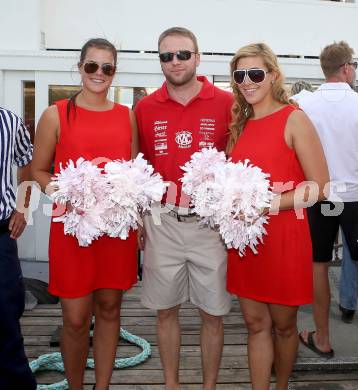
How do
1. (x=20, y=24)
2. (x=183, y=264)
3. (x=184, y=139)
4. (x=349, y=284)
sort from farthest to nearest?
(x=20, y=24)
(x=349, y=284)
(x=183, y=264)
(x=184, y=139)

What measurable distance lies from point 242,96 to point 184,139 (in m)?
0.41

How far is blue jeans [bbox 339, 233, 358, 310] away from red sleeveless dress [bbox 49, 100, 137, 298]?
7.87 ft

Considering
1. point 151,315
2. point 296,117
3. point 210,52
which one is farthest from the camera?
point 210,52

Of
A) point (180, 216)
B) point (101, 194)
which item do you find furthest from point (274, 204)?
point (101, 194)

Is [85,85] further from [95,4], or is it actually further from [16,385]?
[95,4]

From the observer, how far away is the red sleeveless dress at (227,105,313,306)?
280 cm

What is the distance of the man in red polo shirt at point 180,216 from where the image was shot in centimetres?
313

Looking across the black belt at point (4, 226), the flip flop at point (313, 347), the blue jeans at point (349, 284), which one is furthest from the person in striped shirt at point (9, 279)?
the blue jeans at point (349, 284)

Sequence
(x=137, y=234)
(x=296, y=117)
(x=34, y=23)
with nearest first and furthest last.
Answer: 1. (x=296, y=117)
2. (x=137, y=234)
3. (x=34, y=23)

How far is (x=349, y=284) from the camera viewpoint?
4688 millimetres

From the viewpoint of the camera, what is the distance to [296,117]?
2787mm

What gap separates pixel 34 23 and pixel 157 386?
476cm

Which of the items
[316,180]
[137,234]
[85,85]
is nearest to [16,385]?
[137,234]

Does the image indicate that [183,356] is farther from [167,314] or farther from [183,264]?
[183,264]
